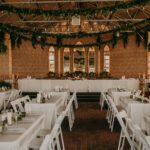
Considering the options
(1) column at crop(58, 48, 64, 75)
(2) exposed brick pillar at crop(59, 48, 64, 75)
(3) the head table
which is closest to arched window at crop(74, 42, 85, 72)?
(2) exposed brick pillar at crop(59, 48, 64, 75)

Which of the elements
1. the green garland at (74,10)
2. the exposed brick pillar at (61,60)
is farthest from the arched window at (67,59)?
the green garland at (74,10)

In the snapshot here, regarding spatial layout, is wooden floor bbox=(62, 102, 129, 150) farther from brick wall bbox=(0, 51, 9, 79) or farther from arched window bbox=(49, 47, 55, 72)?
arched window bbox=(49, 47, 55, 72)

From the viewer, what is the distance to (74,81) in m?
14.8

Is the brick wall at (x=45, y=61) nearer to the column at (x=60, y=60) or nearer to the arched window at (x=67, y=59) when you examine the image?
the column at (x=60, y=60)

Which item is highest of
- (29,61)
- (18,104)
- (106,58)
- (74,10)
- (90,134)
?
(74,10)

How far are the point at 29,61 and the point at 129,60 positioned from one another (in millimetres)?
6482

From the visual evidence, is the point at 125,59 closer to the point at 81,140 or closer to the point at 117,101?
the point at 117,101

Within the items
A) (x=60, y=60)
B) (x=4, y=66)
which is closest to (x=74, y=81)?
(x=4, y=66)

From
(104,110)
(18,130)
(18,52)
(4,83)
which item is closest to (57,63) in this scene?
(18,52)

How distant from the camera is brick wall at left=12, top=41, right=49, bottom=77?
64.1ft

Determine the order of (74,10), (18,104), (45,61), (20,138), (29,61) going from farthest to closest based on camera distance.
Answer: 1. (45,61)
2. (29,61)
3. (74,10)
4. (18,104)
5. (20,138)

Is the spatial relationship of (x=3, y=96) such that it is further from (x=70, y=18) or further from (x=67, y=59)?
(x=67, y=59)

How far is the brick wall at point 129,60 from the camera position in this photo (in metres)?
19.7

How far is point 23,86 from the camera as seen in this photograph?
1521 centimetres
